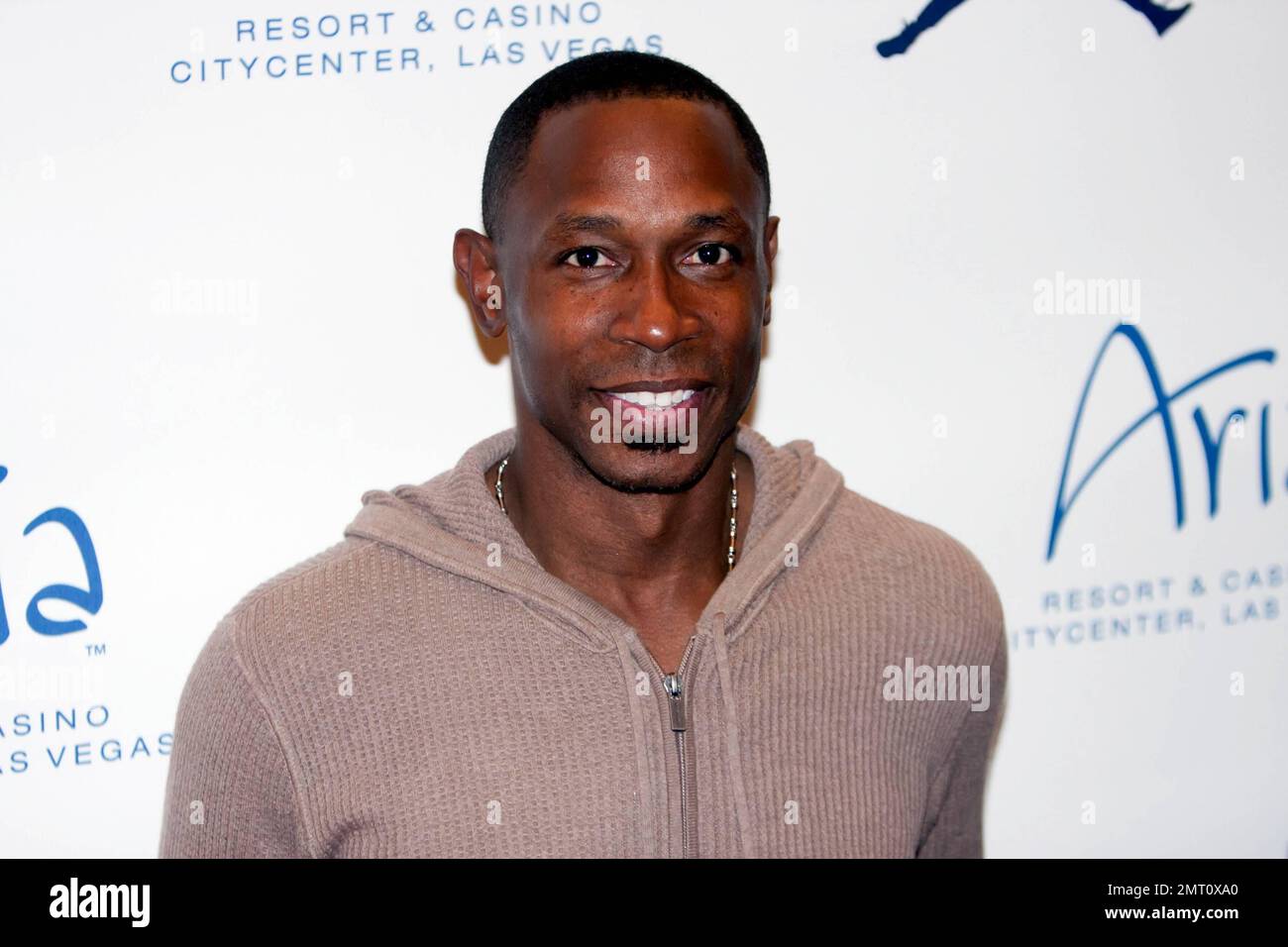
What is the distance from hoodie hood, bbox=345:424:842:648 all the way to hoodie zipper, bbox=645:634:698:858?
71 millimetres

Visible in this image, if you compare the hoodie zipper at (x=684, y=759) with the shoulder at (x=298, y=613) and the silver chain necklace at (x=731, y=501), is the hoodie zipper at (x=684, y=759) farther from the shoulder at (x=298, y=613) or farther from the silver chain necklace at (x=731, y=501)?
the shoulder at (x=298, y=613)

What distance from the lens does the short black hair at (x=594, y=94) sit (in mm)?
1493

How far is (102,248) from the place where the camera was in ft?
6.31

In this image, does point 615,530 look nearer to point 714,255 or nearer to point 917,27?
point 714,255

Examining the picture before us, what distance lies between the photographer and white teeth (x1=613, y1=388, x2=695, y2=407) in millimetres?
1416

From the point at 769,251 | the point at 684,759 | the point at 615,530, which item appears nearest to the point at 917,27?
the point at 769,251

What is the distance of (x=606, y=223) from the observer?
1419 mm

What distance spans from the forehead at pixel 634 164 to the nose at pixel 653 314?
0.20 ft

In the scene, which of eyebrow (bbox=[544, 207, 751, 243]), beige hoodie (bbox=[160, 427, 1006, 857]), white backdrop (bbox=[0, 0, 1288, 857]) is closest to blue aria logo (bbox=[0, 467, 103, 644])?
white backdrop (bbox=[0, 0, 1288, 857])

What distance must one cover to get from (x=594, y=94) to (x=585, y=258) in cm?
20

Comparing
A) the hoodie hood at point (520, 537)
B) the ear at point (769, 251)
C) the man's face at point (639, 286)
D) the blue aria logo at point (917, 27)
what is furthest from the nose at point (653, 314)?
the blue aria logo at point (917, 27)

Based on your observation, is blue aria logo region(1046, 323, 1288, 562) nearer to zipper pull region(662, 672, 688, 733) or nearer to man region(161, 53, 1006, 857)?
man region(161, 53, 1006, 857)
